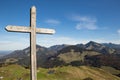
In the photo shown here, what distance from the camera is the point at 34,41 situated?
8523 millimetres

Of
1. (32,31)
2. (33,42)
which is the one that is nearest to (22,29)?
(32,31)

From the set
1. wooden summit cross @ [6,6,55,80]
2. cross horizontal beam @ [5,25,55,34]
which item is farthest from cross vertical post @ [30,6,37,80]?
cross horizontal beam @ [5,25,55,34]

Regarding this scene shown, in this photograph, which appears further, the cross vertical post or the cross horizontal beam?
the cross vertical post

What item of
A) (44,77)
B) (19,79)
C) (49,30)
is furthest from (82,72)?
(49,30)

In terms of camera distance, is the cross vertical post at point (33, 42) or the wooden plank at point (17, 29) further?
the cross vertical post at point (33, 42)

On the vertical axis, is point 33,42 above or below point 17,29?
below

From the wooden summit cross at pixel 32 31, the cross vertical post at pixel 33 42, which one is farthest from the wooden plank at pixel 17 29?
the cross vertical post at pixel 33 42

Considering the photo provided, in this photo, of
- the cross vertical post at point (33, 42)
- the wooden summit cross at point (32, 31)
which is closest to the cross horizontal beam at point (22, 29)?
the wooden summit cross at point (32, 31)

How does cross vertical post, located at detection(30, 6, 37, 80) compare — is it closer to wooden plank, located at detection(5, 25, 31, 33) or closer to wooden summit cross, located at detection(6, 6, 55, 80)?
wooden summit cross, located at detection(6, 6, 55, 80)

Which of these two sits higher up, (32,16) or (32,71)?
(32,16)

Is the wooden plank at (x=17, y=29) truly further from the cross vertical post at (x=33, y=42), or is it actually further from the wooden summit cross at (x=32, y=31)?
the cross vertical post at (x=33, y=42)

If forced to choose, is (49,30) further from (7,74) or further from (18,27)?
(7,74)

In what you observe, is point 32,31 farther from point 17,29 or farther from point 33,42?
point 17,29

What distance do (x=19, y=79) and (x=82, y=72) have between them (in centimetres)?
7436
